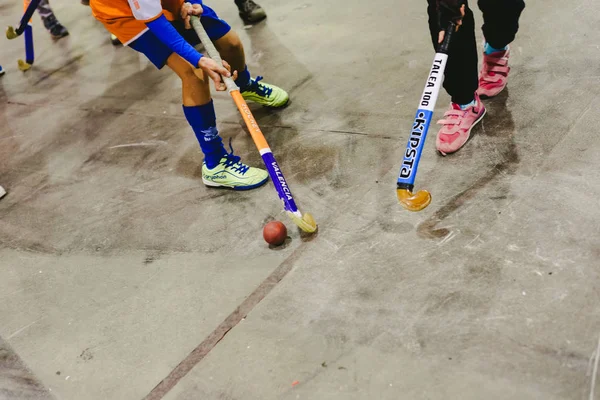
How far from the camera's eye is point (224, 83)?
7.83ft

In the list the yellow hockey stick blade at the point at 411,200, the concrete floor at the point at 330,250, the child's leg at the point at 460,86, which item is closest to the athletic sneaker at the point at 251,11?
the concrete floor at the point at 330,250

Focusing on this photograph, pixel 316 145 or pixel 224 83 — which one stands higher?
pixel 224 83

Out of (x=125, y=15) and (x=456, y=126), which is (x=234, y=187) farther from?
(x=456, y=126)

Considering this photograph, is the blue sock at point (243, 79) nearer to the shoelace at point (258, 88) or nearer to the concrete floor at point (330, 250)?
the shoelace at point (258, 88)

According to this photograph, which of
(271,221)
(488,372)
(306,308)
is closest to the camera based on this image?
(488,372)

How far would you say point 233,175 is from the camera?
2678mm

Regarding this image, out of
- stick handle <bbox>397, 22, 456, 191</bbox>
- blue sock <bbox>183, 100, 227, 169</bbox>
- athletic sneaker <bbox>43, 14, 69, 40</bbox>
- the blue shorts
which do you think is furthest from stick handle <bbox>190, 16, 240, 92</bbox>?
athletic sneaker <bbox>43, 14, 69, 40</bbox>

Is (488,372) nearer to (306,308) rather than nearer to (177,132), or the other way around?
(306,308)

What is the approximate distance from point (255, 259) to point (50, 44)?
Answer: 381 centimetres

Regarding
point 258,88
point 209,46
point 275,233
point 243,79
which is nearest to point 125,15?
point 209,46

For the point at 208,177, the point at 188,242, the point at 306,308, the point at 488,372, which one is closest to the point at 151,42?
the point at 208,177

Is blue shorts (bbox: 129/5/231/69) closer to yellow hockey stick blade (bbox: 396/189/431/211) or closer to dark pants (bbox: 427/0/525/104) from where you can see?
dark pants (bbox: 427/0/525/104)

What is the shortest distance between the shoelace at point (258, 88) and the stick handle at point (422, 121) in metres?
1.19

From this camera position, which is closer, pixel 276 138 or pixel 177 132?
pixel 276 138
